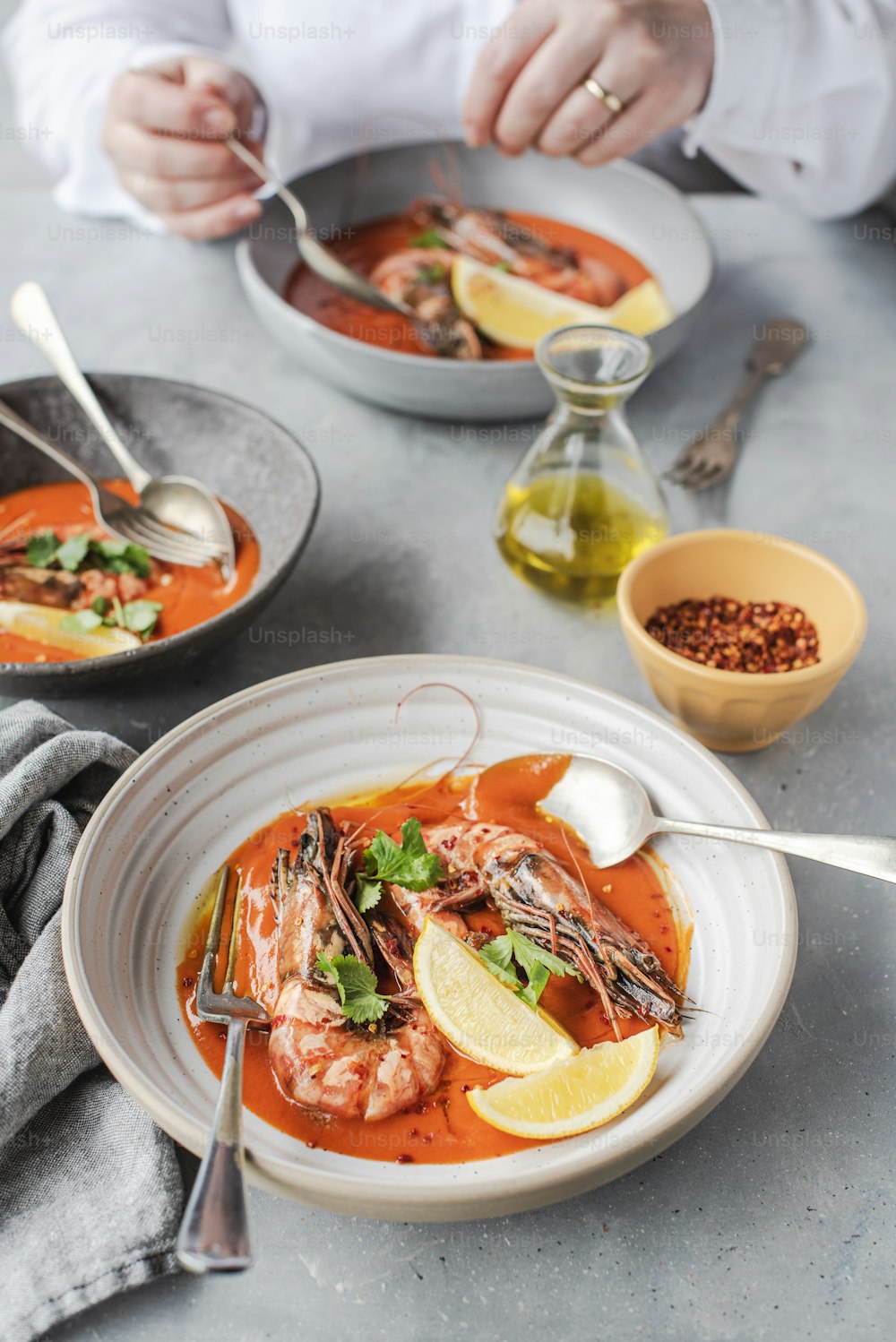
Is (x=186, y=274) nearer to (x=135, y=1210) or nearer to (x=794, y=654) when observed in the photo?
(x=794, y=654)

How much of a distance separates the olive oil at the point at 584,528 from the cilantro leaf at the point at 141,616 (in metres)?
0.75

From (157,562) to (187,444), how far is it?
0.34 meters

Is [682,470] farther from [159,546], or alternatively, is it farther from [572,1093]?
[572,1093]

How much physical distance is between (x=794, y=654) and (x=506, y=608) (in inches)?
23.5

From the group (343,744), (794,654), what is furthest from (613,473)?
(343,744)

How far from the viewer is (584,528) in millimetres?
2156

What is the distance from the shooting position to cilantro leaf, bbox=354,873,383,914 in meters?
1.58

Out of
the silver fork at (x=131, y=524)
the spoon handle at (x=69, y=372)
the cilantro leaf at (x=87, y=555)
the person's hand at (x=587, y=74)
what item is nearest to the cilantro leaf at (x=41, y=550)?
the cilantro leaf at (x=87, y=555)

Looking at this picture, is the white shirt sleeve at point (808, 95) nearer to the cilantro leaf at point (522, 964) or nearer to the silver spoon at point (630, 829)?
the silver spoon at point (630, 829)

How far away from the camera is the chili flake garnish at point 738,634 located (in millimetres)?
1899

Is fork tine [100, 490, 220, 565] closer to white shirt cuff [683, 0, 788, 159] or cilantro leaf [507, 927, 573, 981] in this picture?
cilantro leaf [507, 927, 573, 981]

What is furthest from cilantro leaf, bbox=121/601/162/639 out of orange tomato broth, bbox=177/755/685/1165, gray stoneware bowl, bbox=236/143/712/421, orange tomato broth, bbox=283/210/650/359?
orange tomato broth, bbox=283/210/650/359

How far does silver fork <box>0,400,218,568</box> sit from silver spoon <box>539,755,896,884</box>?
2.97ft

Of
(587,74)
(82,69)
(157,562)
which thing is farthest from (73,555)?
(82,69)
